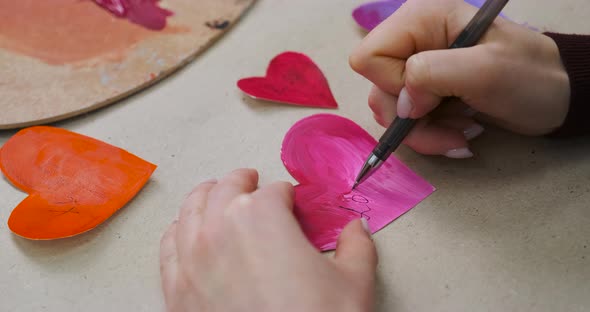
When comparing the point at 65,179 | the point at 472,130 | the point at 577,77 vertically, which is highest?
the point at 577,77

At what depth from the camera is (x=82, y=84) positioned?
81cm

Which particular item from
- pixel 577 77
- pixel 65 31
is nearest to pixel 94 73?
pixel 65 31

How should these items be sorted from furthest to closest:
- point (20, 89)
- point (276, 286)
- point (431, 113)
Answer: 1. point (20, 89)
2. point (431, 113)
3. point (276, 286)

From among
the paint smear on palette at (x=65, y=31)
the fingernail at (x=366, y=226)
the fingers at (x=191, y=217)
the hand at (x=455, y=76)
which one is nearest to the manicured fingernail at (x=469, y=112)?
the hand at (x=455, y=76)

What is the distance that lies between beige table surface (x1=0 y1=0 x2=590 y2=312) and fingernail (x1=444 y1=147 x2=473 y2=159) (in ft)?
0.05

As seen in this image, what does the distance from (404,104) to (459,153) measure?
0.13 m

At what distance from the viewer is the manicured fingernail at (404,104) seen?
613 millimetres

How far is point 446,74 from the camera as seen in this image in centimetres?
58

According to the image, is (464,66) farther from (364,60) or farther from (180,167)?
(180,167)

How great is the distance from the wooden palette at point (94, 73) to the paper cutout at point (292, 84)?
14cm

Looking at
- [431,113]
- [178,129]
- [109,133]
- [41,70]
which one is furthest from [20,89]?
[431,113]

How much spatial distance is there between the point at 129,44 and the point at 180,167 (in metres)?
0.30

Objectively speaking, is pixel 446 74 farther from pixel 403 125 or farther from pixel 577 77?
pixel 577 77

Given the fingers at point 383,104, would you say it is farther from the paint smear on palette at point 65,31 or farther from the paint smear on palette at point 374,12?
the paint smear on palette at point 65,31
